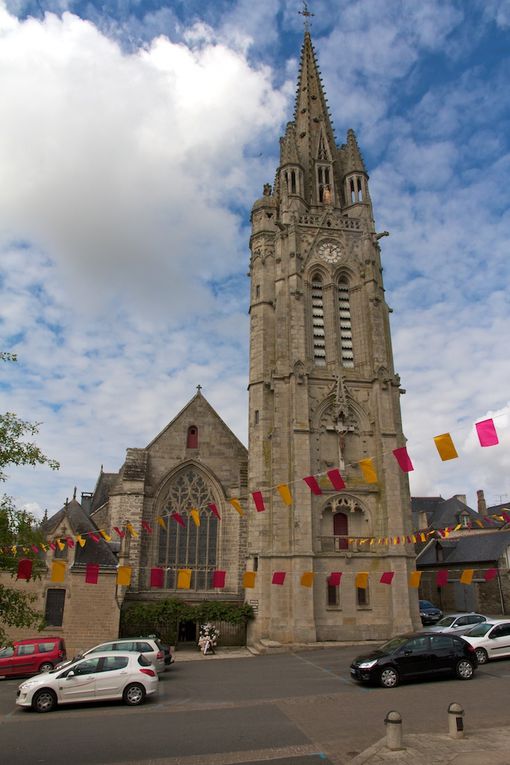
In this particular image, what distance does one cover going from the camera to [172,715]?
11859 mm

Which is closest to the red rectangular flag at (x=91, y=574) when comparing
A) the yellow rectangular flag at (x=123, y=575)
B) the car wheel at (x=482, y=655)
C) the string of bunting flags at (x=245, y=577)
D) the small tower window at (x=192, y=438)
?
the string of bunting flags at (x=245, y=577)

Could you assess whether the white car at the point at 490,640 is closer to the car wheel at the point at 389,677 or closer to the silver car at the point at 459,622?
the silver car at the point at 459,622

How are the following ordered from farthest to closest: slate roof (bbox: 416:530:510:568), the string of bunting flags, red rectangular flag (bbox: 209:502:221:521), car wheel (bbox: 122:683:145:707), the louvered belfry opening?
slate roof (bbox: 416:530:510:568)
the louvered belfry opening
red rectangular flag (bbox: 209:502:221:521)
the string of bunting flags
car wheel (bbox: 122:683:145:707)

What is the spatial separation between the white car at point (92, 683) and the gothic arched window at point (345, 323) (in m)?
19.6

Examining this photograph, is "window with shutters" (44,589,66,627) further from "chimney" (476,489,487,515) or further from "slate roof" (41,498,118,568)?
"chimney" (476,489,487,515)

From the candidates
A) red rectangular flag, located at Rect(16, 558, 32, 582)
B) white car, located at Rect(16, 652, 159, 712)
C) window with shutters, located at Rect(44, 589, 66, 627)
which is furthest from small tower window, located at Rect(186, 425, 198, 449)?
red rectangular flag, located at Rect(16, 558, 32, 582)

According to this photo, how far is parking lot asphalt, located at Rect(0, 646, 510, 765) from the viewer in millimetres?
9164

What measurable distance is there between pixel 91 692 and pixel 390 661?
7.47 meters

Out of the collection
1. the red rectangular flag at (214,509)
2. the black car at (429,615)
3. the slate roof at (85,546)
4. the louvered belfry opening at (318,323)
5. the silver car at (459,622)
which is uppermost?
the louvered belfry opening at (318,323)

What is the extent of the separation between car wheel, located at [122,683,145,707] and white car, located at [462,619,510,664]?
403 inches

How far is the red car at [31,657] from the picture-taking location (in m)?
17.5

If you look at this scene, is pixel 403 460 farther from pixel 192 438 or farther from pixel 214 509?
pixel 192 438

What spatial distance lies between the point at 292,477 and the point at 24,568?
630 inches

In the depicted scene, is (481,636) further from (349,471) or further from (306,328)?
(306,328)
